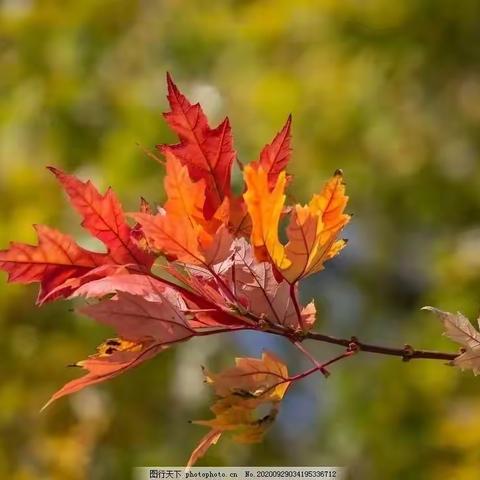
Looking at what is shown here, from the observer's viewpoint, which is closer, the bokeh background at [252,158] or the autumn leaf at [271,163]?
the autumn leaf at [271,163]

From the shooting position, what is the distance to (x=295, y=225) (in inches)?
18.0

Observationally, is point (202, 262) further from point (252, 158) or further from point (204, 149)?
point (252, 158)

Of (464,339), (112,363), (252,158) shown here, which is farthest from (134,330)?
(252,158)

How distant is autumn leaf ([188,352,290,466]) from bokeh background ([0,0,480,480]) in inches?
46.4

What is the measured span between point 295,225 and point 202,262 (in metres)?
0.05

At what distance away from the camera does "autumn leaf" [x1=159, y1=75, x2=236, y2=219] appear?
1.61 ft

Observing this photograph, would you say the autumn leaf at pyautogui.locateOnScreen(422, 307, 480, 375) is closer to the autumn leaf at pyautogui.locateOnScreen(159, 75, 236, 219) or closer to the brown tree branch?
the brown tree branch

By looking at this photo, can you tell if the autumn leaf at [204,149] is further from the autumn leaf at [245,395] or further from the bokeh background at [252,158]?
the bokeh background at [252,158]

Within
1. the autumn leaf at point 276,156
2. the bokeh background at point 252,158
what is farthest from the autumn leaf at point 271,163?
the bokeh background at point 252,158

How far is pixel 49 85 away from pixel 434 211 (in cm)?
77

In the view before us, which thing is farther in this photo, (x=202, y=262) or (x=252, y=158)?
(x=252, y=158)

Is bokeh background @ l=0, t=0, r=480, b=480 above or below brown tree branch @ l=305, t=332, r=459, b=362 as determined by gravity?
above

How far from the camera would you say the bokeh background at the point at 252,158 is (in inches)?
69.3

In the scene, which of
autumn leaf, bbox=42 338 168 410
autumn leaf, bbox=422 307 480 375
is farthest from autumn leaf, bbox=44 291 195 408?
autumn leaf, bbox=422 307 480 375
